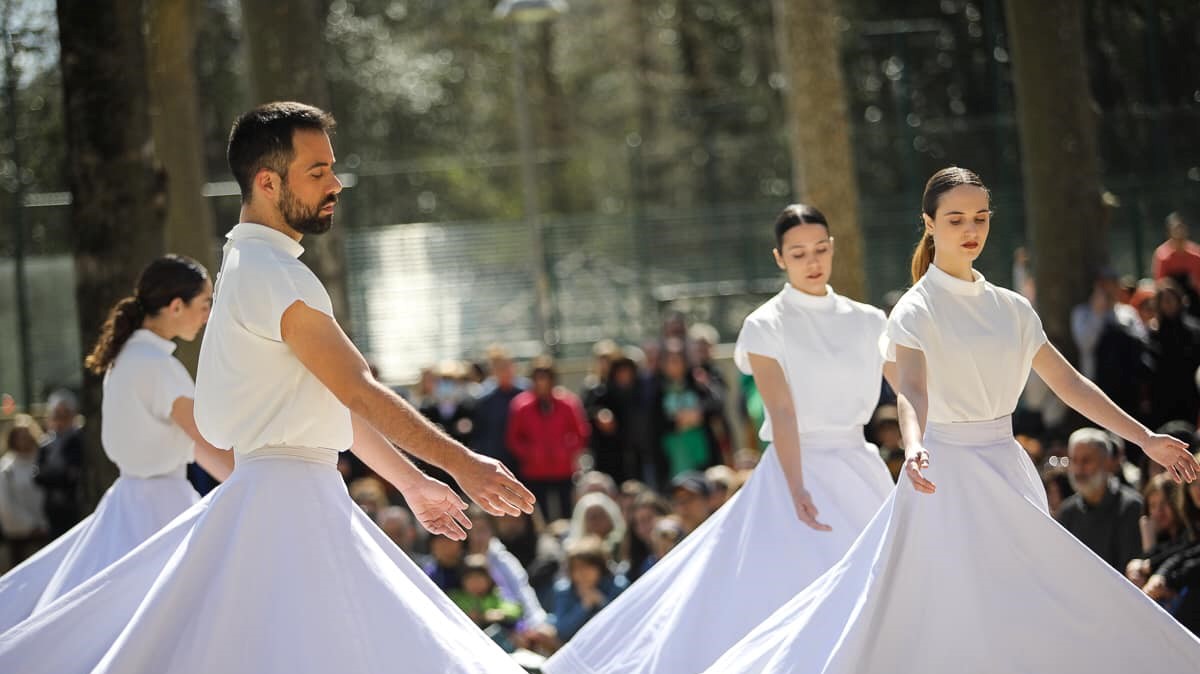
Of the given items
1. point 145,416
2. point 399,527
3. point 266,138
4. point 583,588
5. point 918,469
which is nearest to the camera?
point 266,138

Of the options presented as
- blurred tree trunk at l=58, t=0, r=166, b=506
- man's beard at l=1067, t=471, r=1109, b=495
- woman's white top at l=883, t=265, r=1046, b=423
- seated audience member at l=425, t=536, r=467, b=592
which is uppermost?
blurred tree trunk at l=58, t=0, r=166, b=506

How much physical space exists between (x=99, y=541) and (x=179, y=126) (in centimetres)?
852

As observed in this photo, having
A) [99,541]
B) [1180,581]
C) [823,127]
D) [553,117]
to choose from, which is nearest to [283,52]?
[823,127]

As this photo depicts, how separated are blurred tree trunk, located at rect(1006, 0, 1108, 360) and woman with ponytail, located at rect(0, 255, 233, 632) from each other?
29.3ft

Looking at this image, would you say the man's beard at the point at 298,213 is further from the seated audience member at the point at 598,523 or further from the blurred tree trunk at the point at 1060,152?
the blurred tree trunk at the point at 1060,152

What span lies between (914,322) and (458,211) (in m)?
26.3

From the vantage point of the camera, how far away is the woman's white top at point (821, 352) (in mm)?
7363

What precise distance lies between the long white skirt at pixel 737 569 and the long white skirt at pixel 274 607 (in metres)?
2.55

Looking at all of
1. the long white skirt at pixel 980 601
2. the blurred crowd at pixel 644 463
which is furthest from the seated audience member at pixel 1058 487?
the long white skirt at pixel 980 601

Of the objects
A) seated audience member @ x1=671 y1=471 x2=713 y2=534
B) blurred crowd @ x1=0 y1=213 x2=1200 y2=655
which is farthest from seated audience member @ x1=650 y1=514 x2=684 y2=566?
seated audience member @ x1=671 y1=471 x2=713 y2=534

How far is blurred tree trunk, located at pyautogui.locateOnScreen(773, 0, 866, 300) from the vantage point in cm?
1408

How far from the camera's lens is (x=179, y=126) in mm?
14852

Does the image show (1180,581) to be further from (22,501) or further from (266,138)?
(22,501)

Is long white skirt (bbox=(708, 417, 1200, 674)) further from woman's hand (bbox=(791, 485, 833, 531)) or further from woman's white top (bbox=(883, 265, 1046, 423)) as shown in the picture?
woman's hand (bbox=(791, 485, 833, 531))
